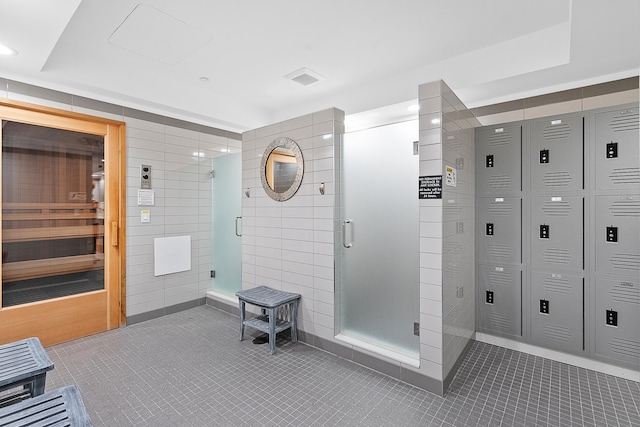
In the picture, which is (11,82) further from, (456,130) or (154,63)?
(456,130)

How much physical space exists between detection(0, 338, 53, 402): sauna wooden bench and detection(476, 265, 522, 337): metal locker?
136 inches

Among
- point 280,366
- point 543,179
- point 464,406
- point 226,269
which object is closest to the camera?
point 464,406

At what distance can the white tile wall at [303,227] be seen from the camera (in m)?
2.83

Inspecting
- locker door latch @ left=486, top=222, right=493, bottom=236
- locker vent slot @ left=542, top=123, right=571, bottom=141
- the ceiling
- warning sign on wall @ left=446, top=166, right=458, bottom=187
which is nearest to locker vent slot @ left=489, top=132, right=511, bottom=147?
locker vent slot @ left=542, top=123, right=571, bottom=141

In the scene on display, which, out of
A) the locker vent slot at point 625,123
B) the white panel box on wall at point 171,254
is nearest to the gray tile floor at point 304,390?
the white panel box on wall at point 171,254

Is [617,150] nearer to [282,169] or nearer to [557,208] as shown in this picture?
[557,208]

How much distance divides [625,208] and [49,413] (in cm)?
387

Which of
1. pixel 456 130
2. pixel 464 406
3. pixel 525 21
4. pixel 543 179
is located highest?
pixel 525 21

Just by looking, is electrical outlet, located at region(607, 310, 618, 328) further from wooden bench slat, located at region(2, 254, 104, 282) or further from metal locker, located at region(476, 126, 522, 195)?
wooden bench slat, located at region(2, 254, 104, 282)

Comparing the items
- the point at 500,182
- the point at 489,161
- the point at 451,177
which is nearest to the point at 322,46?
the point at 451,177

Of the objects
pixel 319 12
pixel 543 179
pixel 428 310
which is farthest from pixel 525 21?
pixel 428 310

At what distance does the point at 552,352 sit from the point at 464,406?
51.0 inches

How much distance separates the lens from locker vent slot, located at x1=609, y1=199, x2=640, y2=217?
2.38m

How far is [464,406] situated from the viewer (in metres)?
2.07
